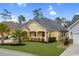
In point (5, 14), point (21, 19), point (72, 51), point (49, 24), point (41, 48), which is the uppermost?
point (5, 14)

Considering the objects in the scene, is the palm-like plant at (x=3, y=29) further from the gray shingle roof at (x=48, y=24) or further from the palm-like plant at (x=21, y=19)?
the gray shingle roof at (x=48, y=24)

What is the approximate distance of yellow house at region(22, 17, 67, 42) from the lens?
23198 millimetres

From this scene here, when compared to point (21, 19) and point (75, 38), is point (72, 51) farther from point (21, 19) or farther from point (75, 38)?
point (21, 19)

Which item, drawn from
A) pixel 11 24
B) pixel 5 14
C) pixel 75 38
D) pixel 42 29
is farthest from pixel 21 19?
pixel 75 38

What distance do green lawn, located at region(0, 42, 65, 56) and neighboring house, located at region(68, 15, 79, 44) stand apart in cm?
90

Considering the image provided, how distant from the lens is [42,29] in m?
23.7

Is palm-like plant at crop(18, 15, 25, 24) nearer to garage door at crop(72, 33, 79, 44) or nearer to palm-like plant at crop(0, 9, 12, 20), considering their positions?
palm-like plant at crop(0, 9, 12, 20)

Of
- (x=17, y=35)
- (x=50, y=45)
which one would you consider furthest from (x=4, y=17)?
(x=50, y=45)

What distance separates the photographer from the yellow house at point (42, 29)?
23.2 metres

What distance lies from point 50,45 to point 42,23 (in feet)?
5.54

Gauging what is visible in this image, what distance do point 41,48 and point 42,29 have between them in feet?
4.70

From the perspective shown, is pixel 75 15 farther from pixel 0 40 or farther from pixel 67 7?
pixel 0 40

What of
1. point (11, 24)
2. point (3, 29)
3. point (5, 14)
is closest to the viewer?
point (5, 14)

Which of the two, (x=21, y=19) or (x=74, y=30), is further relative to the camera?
(x=74, y=30)
